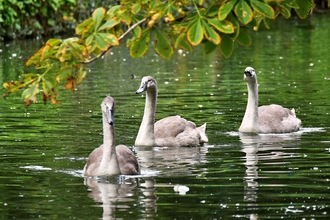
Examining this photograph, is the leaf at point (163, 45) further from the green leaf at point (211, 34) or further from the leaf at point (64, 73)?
the leaf at point (64, 73)

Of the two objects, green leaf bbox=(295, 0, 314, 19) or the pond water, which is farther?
the pond water

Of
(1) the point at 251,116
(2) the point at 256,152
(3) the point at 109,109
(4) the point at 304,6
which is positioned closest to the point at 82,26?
(4) the point at 304,6

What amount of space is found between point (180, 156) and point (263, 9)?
632 cm

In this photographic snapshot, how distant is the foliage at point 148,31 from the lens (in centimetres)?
938

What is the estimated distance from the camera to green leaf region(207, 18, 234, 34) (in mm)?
9297

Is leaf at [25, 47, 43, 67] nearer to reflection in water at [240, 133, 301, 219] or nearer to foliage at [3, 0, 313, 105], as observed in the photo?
foliage at [3, 0, 313, 105]

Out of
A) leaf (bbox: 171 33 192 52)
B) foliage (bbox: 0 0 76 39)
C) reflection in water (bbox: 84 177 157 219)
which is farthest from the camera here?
foliage (bbox: 0 0 76 39)

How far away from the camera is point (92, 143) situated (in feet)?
53.9

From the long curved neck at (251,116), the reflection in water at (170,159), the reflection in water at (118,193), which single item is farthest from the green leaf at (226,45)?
the long curved neck at (251,116)

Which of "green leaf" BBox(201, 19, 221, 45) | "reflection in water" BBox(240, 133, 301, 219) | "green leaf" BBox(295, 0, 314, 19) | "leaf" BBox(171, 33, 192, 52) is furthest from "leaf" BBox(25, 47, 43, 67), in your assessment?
"reflection in water" BBox(240, 133, 301, 219)

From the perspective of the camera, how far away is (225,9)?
9.39 metres

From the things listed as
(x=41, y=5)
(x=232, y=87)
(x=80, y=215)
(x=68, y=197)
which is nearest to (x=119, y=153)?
(x=68, y=197)

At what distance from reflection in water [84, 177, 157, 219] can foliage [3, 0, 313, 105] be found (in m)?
1.61

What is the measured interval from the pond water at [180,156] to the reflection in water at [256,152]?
0.02m
